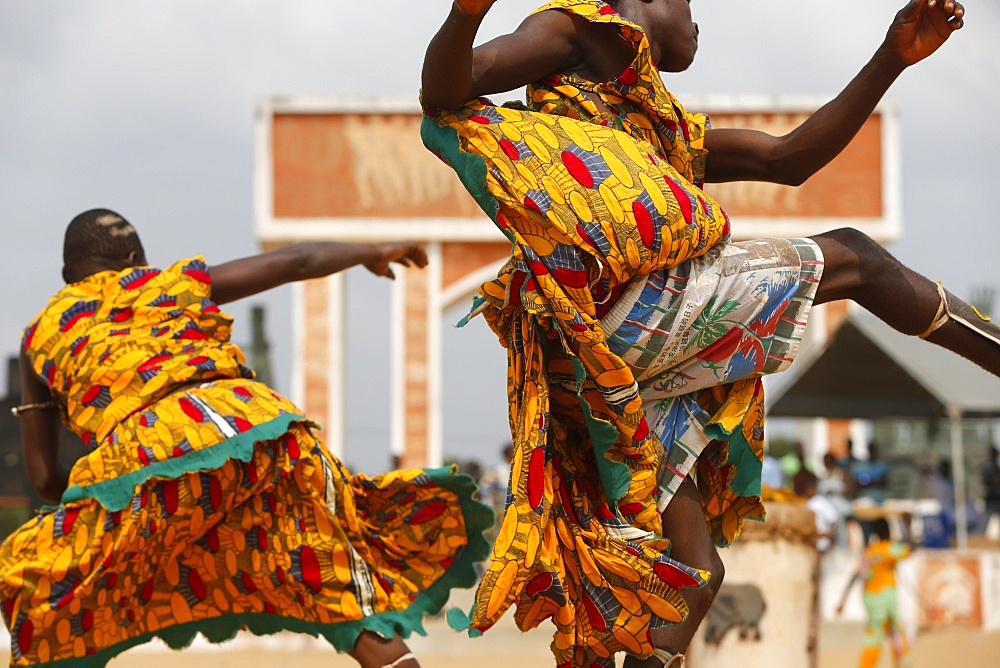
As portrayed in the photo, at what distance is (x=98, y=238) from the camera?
410 centimetres

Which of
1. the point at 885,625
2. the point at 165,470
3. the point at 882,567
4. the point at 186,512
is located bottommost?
the point at 885,625

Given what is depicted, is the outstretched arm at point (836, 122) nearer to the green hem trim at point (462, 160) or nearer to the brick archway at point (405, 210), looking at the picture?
the green hem trim at point (462, 160)

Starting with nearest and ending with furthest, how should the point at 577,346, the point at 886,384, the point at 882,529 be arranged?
the point at 577,346, the point at 882,529, the point at 886,384

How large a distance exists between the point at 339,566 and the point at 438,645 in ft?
26.8

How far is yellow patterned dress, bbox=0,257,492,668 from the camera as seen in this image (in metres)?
3.76

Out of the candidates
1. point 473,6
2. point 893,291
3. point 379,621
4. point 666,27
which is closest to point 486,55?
point 473,6

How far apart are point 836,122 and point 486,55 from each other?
0.93 meters

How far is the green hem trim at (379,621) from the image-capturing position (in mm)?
3947

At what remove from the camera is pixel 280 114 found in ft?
68.6

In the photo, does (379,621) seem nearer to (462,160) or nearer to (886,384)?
(462,160)

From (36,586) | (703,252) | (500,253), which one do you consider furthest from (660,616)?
(500,253)

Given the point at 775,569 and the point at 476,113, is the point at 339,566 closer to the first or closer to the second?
the point at 476,113

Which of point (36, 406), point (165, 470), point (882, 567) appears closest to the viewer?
point (165, 470)

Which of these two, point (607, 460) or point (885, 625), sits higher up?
point (607, 460)
